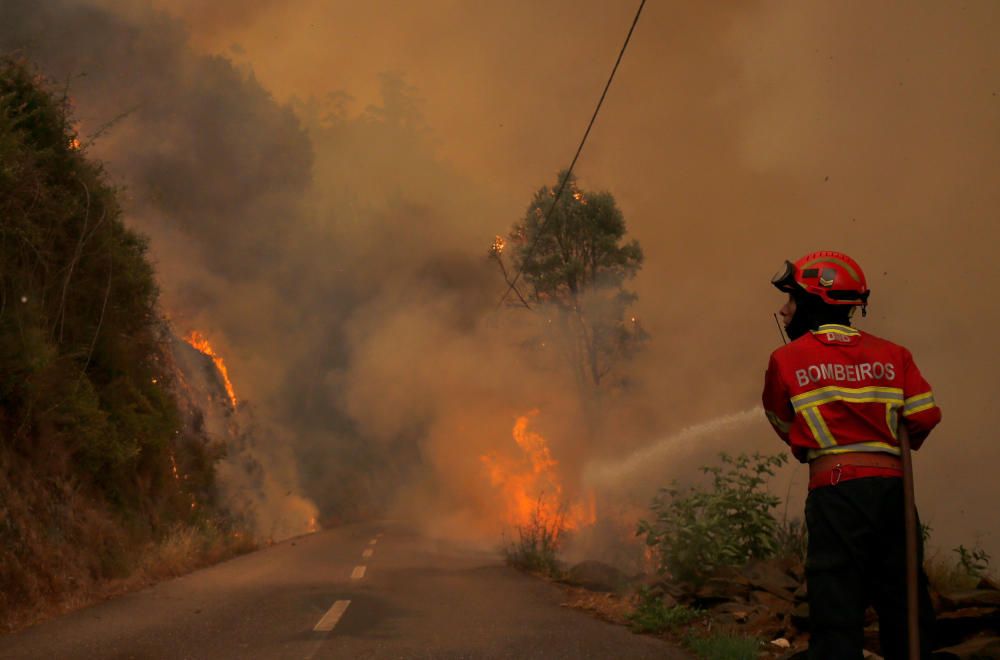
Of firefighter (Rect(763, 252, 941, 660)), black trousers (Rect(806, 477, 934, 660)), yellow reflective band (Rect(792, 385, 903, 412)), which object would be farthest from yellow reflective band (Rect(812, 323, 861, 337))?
black trousers (Rect(806, 477, 934, 660))

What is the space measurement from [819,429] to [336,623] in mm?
4826

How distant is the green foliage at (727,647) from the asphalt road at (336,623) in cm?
17

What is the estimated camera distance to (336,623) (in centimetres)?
666

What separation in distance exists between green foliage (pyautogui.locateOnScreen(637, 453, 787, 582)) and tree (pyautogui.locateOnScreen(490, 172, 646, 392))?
1880 centimetres

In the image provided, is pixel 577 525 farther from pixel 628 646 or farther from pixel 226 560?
pixel 628 646

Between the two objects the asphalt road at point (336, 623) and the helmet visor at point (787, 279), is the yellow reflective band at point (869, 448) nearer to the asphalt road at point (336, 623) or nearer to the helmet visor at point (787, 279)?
the helmet visor at point (787, 279)

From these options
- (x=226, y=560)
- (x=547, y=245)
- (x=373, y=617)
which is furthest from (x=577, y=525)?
(x=373, y=617)

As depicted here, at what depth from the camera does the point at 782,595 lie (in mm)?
6668

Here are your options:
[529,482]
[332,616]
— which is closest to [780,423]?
[332,616]

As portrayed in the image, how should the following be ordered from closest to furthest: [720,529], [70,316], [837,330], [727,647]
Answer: [837,330]
[727,647]
[720,529]
[70,316]

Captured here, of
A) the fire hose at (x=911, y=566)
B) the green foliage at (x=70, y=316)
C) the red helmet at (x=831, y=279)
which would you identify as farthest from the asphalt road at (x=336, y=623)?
the red helmet at (x=831, y=279)

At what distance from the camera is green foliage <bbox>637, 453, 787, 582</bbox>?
25.8 feet

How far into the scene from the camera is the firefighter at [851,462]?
9.95 ft

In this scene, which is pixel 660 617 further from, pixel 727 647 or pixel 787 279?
pixel 787 279
